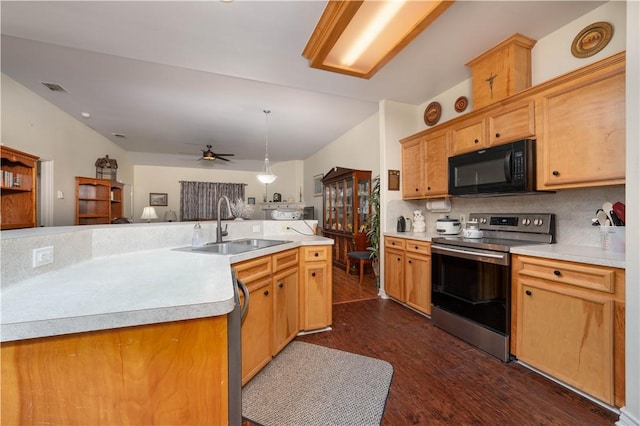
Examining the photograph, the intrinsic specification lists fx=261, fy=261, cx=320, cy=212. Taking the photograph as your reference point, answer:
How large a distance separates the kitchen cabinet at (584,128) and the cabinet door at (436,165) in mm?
862

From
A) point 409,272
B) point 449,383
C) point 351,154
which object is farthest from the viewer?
point 351,154

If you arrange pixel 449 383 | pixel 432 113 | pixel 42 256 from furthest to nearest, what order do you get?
pixel 432 113 → pixel 449 383 → pixel 42 256

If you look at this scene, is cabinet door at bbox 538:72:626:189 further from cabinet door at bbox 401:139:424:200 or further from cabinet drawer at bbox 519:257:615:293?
cabinet door at bbox 401:139:424:200

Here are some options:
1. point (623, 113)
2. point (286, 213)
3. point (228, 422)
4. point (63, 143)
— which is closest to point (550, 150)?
point (623, 113)

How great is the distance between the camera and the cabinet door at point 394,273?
299cm

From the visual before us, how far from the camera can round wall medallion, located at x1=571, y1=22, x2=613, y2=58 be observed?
72.8 inches

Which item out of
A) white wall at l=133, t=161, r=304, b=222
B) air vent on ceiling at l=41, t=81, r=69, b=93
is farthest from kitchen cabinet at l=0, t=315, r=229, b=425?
white wall at l=133, t=161, r=304, b=222

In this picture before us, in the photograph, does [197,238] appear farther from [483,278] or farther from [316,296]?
[483,278]

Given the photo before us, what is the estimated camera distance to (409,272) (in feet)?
9.42

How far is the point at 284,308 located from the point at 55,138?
4.53 m

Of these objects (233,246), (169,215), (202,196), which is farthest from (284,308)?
(202,196)

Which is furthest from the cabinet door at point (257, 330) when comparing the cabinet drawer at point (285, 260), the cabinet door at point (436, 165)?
the cabinet door at point (436, 165)

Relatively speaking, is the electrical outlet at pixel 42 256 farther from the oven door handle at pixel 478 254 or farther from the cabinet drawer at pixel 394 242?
the cabinet drawer at pixel 394 242

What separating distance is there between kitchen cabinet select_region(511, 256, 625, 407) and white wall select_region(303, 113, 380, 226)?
278 cm
